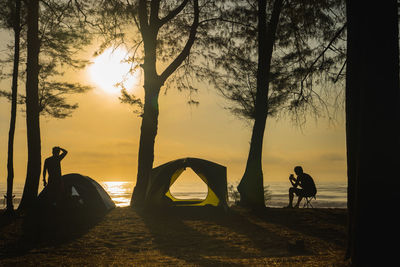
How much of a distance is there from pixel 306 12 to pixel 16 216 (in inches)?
436

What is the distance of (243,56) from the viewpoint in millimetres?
15984

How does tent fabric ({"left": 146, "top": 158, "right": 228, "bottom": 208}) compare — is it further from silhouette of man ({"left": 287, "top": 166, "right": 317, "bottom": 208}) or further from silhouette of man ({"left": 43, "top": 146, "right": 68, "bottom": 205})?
silhouette of man ({"left": 43, "top": 146, "right": 68, "bottom": 205})

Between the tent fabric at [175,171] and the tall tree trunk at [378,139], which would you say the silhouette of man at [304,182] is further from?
the tall tree trunk at [378,139]

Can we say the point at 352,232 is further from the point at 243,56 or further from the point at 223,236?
the point at 243,56

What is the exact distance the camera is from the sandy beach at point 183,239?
6.82m

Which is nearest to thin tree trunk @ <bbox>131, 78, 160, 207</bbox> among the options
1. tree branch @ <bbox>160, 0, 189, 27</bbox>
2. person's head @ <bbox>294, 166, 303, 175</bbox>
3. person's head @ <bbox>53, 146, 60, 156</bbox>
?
tree branch @ <bbox>160, 0, 189, 27</bbox>

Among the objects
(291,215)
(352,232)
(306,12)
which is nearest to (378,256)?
(352,232)

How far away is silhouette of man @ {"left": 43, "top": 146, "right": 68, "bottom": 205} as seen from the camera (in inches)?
440

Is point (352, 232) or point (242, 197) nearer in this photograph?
point (352, 232)

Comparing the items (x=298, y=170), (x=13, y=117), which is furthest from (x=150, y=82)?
(x=298, y=170)

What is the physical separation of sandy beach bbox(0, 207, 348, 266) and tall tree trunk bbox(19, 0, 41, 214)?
6.13 feet

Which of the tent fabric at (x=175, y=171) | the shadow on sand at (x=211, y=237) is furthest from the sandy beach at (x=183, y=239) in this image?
the tent fabric at (x=175, y=171)

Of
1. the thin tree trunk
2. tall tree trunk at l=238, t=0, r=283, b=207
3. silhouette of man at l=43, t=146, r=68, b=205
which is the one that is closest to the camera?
silhouette of man at l=43, t=146, r=68, b=205

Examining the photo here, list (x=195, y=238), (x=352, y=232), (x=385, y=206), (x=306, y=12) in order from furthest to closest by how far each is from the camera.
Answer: (x=306, y=12) → (x=195, y=238) → (x=352, y=232) → (x=385, y=206)
